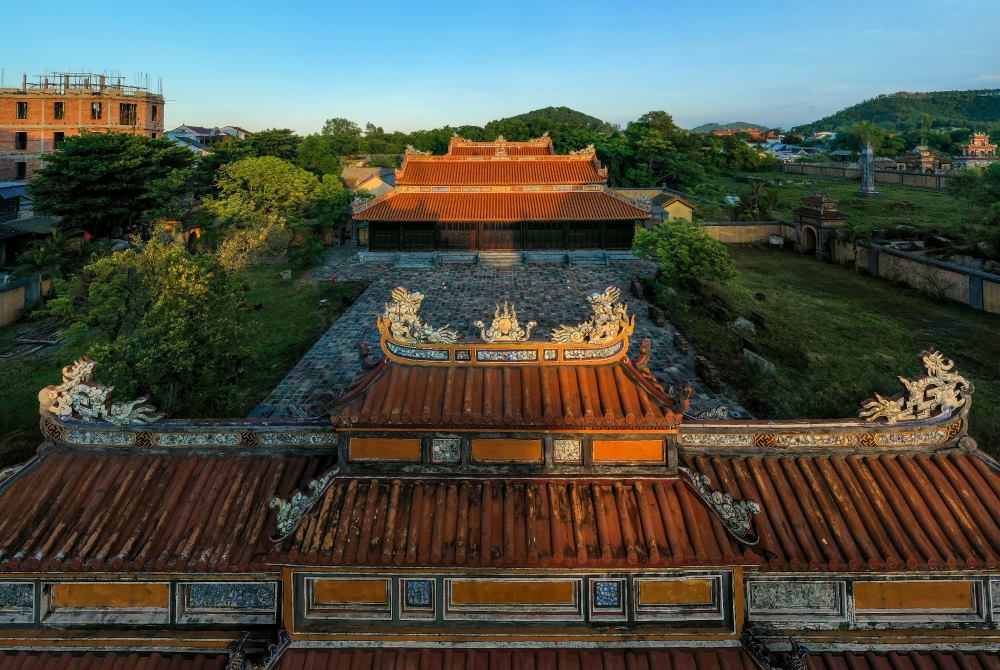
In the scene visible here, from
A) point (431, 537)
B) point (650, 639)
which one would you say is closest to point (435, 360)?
point (431, 537)

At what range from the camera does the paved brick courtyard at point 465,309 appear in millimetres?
16953

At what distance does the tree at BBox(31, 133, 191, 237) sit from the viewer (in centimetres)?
3322

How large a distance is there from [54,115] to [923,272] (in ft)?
219

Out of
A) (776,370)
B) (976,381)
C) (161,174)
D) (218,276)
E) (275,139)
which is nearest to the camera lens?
(218,276)

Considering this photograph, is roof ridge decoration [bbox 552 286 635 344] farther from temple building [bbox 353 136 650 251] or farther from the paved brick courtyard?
Answer: temple building [bbox 353 136 650 251]

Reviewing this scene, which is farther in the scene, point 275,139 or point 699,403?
point 275,139

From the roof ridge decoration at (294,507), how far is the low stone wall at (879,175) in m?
68.6

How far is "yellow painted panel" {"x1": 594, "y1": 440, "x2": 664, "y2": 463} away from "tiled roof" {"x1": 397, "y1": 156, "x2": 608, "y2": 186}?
1293 inches

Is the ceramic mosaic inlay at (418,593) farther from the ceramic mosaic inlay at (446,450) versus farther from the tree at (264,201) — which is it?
the tree at (264,201)

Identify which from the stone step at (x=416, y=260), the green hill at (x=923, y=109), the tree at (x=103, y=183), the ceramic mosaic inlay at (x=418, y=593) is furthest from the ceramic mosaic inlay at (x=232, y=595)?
the green hill at (x=923, y=109)

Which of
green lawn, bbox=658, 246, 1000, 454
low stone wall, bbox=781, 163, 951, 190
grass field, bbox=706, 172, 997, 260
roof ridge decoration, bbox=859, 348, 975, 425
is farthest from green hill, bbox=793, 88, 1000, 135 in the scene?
roof ridge decoration, bbox=859, 348, 975, 425

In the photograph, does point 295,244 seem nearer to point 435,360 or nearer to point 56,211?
point 56,211

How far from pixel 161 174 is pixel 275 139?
17.8 m

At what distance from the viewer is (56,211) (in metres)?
33.5
